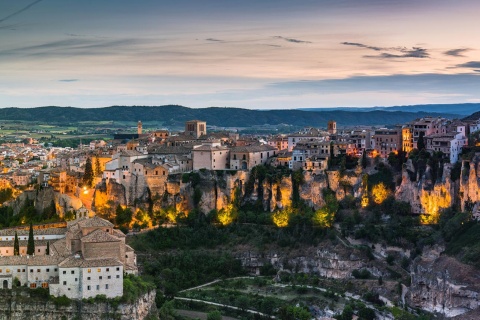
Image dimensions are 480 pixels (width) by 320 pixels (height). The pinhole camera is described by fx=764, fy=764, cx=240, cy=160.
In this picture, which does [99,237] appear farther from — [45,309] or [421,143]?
[421,143]

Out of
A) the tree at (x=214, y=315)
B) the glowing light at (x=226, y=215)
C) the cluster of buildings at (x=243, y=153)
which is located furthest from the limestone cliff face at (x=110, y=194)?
the tree at (x=214, y=315)

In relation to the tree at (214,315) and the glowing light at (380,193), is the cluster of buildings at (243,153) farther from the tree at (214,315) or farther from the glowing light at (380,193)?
the tree at (214,315)

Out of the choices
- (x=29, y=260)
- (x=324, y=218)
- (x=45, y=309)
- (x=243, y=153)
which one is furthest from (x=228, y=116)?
(x=45, y=309)

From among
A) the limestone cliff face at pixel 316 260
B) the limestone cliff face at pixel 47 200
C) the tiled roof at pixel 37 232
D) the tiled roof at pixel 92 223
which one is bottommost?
the limestone cliff face at pixel 316 260

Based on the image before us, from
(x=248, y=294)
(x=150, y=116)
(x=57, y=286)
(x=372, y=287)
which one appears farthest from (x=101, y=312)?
(x=150, y=116)

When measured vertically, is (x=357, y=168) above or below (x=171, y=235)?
above

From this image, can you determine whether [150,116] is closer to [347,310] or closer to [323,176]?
[323,176]

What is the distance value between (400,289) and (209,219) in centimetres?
1985

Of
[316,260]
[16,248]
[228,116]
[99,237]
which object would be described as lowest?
[316,260]

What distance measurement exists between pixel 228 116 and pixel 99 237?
138851 mm

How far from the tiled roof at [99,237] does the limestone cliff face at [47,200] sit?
17.2m

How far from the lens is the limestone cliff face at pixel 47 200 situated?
6234 centimetres

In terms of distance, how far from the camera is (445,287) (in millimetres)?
47625

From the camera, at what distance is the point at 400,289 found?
164 feet
